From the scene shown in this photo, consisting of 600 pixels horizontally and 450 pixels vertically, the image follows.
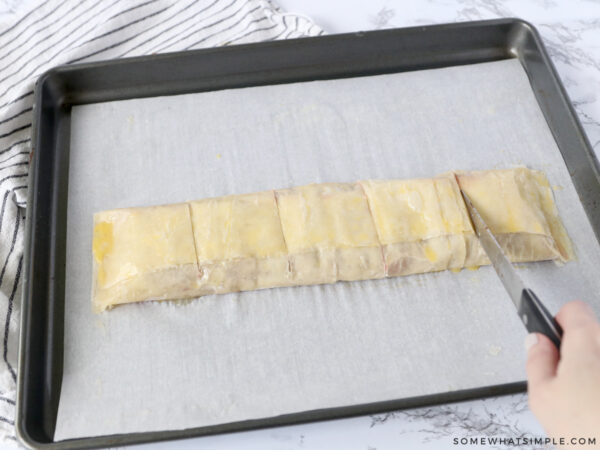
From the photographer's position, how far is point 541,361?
4.58 feet

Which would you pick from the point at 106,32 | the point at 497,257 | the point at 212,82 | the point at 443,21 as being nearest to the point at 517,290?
the point at 497,257

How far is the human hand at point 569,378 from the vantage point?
131 cm

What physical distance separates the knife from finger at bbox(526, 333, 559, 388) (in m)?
0.04

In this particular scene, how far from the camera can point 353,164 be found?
222 centimetres

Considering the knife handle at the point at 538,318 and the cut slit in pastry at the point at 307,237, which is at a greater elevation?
the cut slit in pastry at the point at 307,237

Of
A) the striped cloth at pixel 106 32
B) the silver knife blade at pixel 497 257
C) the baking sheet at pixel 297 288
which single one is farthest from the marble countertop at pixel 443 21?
the silver knife blade at pixel 497 257

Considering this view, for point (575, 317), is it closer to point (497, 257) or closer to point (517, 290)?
point (517, 290)

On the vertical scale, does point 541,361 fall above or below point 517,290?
below

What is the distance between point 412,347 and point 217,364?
58 cm

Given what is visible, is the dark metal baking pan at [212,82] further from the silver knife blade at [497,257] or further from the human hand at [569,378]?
the human hand at [569,378]

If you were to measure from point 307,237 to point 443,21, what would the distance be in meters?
1.29

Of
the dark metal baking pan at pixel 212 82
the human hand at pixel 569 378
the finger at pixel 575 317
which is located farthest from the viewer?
the dark metal baking pan at pixel 212 82

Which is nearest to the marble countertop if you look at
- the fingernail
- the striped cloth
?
the striped cloth

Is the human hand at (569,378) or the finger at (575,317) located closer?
the human hand at (569,378)
